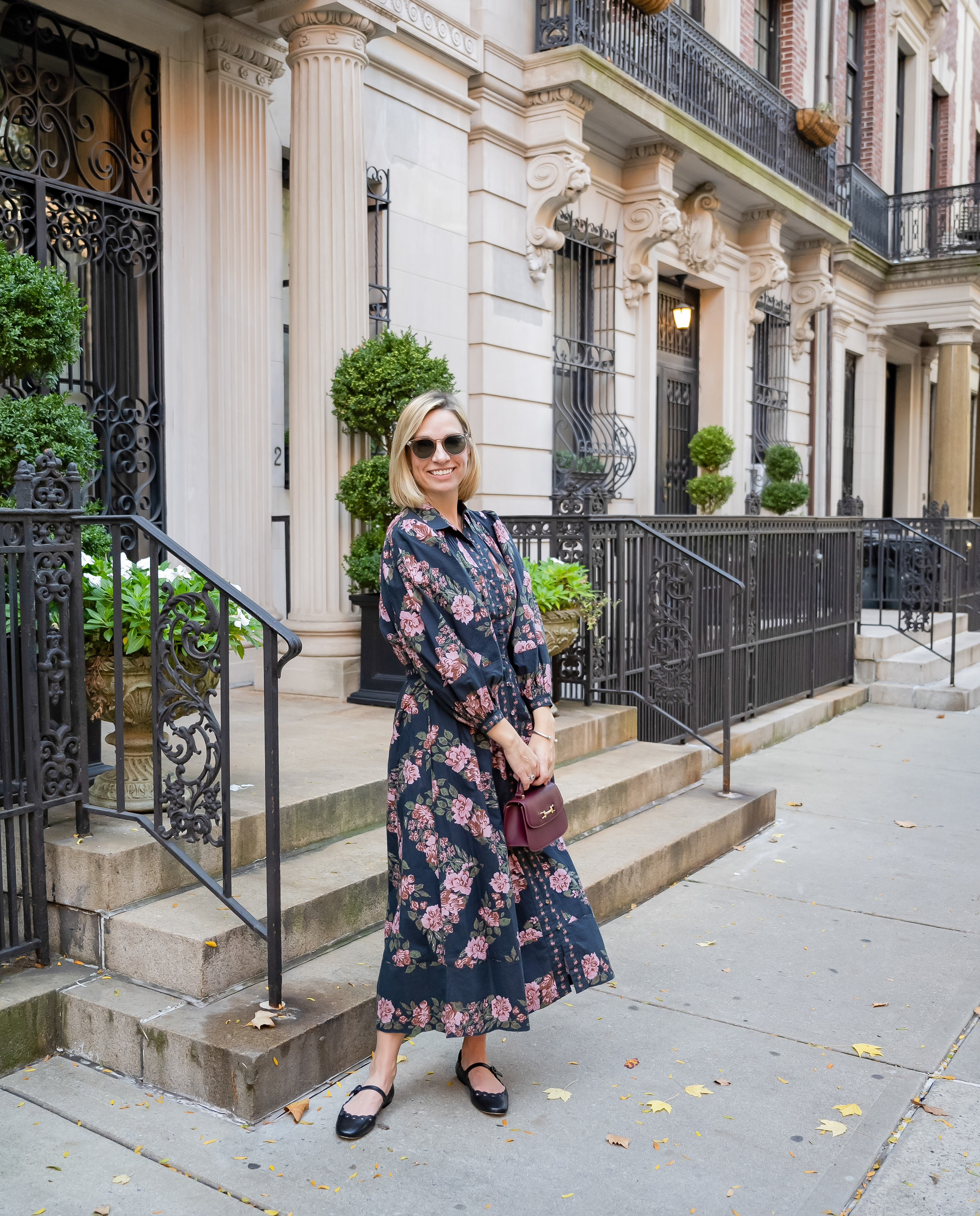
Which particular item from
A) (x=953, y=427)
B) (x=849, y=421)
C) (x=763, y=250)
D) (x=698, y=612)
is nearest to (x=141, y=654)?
(x=698, y=612)

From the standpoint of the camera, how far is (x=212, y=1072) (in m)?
3.25

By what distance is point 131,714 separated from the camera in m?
4.00

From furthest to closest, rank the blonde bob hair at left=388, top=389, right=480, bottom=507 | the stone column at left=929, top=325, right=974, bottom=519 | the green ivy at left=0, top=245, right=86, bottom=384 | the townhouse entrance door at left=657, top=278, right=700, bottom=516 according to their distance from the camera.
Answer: the stone column at left=929, top=325, right=974, bottom=519
the townhouse entrance door at left=657, top=278, right=700, bottom=516
the green ivy at left=0, top=245, right=86, bottom=384
the blonde bob hair at left=388, top=389, right=480, bottom=507

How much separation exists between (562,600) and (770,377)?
36.4 feet

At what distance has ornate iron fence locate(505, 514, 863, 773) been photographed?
7090 mm

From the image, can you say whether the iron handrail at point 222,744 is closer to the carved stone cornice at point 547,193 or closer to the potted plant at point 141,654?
the potted plant at point 141,654

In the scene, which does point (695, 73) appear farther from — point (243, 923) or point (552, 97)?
point (243, 923)

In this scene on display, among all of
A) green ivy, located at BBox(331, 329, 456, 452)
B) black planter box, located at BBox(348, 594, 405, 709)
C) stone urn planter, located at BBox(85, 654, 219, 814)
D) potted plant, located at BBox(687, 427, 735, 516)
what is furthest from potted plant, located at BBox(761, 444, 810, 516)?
stone urn planter, located at BBox(85, 654, 219, 814)

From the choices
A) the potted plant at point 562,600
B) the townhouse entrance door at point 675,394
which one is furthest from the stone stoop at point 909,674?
the potted plant at point 562,600

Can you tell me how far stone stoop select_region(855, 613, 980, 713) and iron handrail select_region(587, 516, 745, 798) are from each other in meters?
4.17

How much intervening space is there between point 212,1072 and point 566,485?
8.50 meters

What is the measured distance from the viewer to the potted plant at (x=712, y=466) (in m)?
13.2

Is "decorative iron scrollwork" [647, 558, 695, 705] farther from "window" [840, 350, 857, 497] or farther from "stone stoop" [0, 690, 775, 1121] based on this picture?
"window" [840, 350, 857, 497]

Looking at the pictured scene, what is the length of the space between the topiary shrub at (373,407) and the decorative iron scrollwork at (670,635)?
5.69ft
